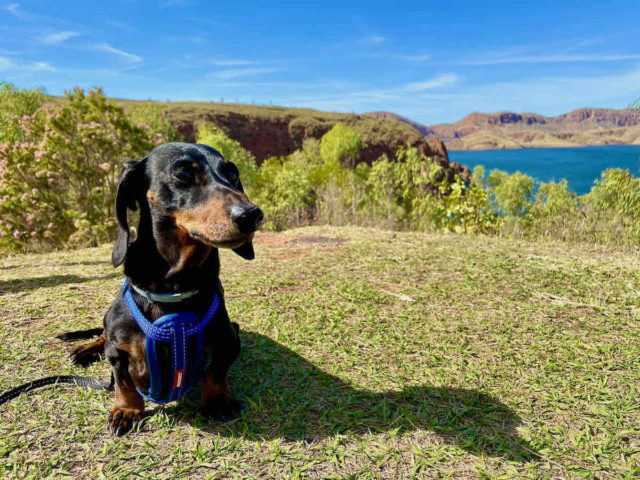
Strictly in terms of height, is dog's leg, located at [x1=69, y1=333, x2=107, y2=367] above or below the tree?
below

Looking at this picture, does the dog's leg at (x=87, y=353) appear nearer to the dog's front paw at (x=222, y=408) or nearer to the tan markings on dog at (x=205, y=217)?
the dog's front paw at (x=222, y=408)

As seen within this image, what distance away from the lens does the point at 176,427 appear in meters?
2.29

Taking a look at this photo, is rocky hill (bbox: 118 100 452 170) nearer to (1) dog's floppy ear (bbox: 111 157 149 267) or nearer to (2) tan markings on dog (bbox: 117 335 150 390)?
(1) dog's floppy ear (bbox: 111 157 149 267)

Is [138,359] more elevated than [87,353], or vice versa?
[138,359]

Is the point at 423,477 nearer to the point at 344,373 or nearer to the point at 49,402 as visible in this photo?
the point at 344,373

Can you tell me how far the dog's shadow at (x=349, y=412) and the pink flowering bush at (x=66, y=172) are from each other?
910cm

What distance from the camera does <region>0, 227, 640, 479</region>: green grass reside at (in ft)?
6.84

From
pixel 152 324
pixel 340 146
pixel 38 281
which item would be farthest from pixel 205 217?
pixel 340 146

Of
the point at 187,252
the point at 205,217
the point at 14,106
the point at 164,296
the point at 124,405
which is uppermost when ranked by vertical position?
the point at 14,106

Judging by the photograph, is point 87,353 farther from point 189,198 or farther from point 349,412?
point 349,412

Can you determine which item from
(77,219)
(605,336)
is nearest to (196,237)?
(605,336)

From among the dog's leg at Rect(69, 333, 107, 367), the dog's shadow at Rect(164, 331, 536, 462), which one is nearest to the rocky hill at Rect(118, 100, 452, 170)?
the dog's leg at Rect(69, 333, 107, 367)

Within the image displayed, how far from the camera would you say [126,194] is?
2.03 m

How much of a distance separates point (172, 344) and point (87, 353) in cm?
142
